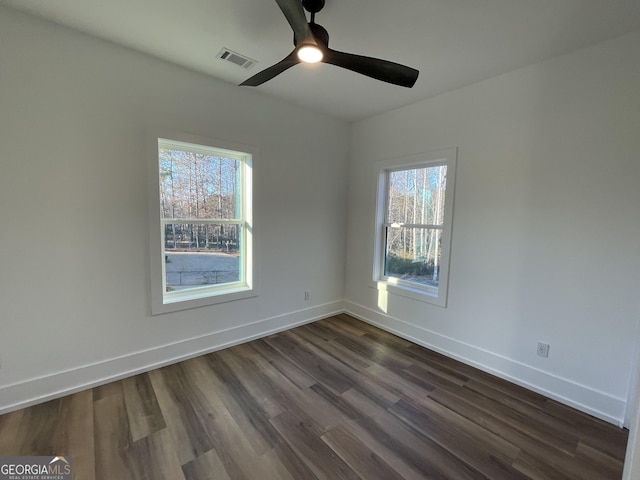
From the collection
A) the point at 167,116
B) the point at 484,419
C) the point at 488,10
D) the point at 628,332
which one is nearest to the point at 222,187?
the point at 167,116

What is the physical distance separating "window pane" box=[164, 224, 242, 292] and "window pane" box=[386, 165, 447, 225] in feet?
6.08

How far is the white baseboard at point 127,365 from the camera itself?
198cm

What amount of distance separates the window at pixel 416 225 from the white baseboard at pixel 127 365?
1346mm

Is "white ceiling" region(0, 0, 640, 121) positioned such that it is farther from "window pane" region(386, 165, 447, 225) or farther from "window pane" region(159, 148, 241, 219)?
"window pane" region(386, 165, 447, 225)

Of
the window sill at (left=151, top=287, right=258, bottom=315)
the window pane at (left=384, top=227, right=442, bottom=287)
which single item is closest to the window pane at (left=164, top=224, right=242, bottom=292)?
the window sill at (left=151, top=287, right=258, bottom=315)

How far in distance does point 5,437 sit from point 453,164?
3879 mm

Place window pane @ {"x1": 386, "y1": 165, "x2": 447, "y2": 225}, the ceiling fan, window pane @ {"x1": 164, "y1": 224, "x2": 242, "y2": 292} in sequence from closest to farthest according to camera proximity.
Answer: the ceiling fan, window pane @ {"x1": 164, "y1": 224, "x2": 242, "y2": 292}, window pane @ {"x1": 386, "y1": 165, "x2": 447, "y2": 225}

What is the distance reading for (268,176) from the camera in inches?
121

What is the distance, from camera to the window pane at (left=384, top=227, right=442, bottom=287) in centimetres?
307

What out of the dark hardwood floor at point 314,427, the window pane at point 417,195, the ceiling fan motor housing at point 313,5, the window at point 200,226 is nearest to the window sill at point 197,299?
the window at point 200,226

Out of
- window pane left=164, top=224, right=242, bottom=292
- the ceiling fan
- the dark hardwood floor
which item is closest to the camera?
the ceiling fan

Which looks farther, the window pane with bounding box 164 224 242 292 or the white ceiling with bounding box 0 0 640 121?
the window pane with bounding box 164 224 242 292

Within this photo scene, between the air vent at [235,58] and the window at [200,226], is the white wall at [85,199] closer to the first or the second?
the window at [200,226]

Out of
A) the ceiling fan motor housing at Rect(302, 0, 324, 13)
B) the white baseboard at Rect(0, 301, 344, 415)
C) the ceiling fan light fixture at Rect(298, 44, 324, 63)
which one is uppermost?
the ceiling fan motor housing at Rect(302, 0, 324, 13)
